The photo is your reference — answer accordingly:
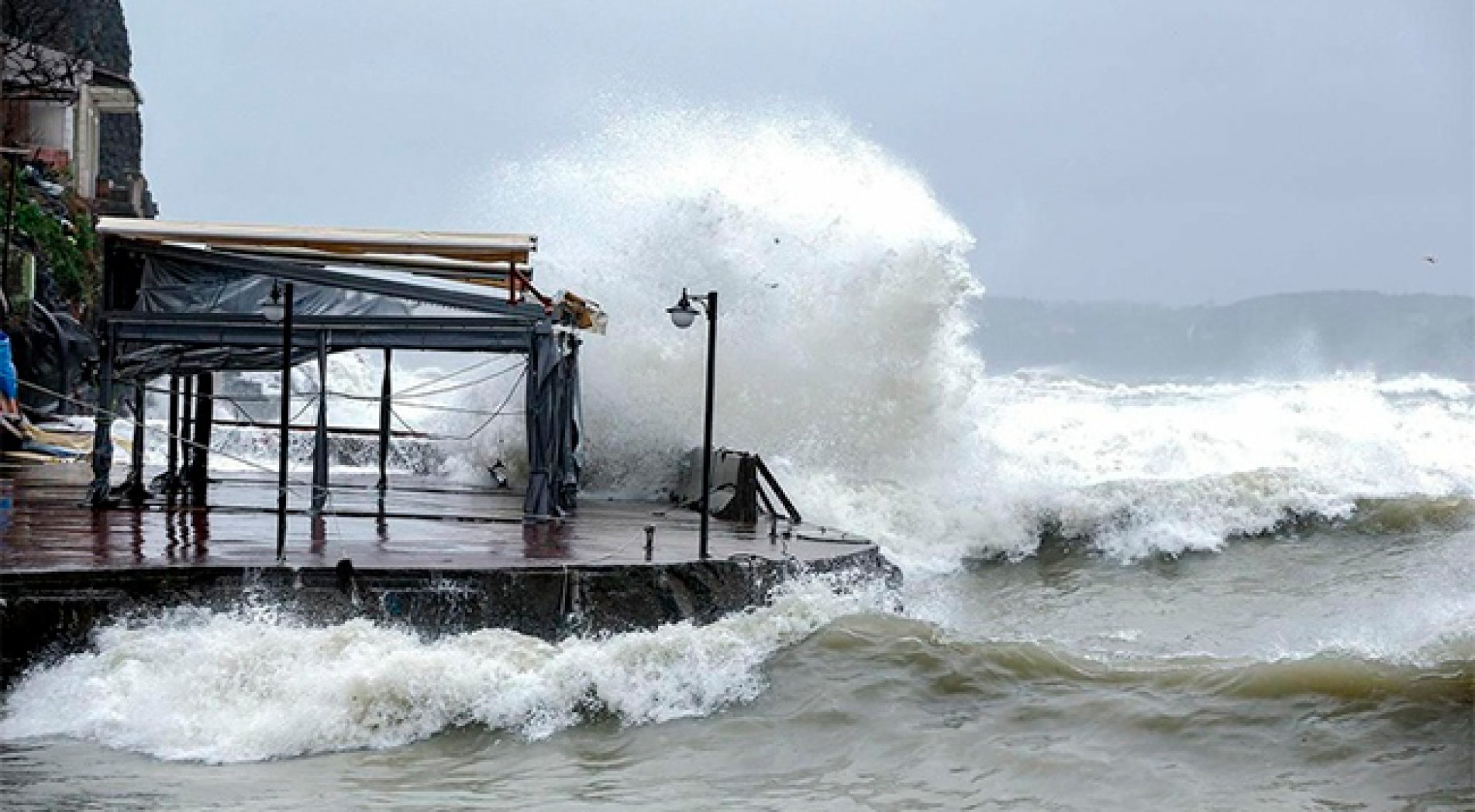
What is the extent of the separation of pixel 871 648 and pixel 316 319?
630 cm

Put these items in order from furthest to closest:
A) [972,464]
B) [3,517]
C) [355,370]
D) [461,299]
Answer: [355,370], [972,464], [461,299], [3,517]

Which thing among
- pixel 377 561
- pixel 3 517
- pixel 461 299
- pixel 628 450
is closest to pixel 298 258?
pixel 461 299

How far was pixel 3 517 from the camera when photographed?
15000 mm

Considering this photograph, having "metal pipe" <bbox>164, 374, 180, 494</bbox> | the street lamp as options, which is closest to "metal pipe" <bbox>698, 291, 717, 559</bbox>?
the street lamp

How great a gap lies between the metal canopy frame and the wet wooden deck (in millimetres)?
632

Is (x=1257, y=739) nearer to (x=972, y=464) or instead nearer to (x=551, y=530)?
(x=551, y=530)

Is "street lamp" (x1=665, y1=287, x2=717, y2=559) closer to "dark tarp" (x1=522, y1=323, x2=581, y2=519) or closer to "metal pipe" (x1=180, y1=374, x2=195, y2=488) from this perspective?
"dark tarp" (x1=522, y1=323, x2=581, y2=519)

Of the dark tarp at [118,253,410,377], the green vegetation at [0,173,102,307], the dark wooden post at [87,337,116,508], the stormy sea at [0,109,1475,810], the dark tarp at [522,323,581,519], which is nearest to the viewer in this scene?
the stormy sea at [0,109,1475,810]

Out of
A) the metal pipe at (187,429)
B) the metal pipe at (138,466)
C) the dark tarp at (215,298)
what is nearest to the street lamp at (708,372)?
the dark tarp at (215,298)

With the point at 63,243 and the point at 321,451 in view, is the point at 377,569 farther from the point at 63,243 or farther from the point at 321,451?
the point at 63,243

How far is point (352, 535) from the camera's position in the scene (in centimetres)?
1469

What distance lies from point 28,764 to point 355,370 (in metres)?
40.8

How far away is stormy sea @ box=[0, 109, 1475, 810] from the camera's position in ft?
31.6

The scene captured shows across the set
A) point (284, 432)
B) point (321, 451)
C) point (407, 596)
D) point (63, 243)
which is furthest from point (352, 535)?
point (63, 243)
